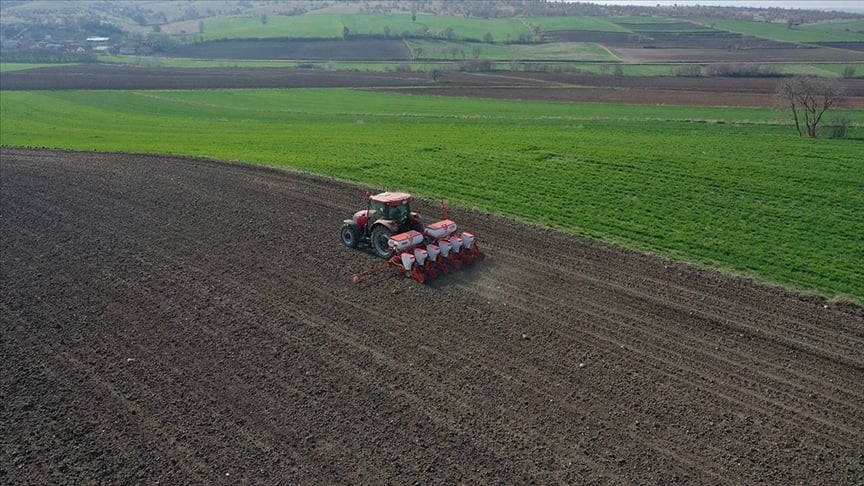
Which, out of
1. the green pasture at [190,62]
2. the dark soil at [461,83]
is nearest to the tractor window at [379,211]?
the dark soil at [461,83]

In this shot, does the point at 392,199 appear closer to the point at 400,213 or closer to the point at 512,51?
the point at 400,213

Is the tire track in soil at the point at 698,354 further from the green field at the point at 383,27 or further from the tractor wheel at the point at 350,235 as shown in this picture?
the green field at the point at 383,27

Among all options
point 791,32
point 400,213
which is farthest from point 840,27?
point 400,213

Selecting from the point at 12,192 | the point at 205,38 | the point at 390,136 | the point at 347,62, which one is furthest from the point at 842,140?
the point at 205,38

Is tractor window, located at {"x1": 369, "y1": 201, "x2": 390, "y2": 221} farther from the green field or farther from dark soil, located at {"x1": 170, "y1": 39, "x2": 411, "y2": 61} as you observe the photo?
the green field

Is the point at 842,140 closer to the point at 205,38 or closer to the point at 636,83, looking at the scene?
the point at 636,83

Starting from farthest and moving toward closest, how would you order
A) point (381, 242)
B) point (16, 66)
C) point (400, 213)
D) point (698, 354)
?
point (16, 66), point (381, 242), point (400, 213), point (698, 354)

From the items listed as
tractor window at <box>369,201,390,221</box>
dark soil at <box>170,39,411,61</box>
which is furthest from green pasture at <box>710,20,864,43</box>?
tractor window at <box>369,201,390,221</box>
